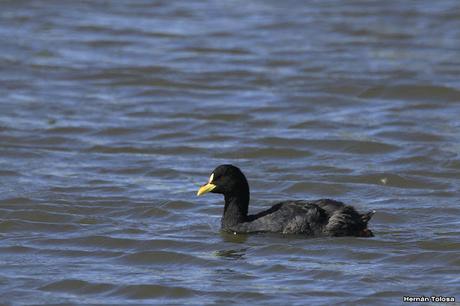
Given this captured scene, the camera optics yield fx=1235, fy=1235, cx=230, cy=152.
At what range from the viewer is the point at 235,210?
40.2ft

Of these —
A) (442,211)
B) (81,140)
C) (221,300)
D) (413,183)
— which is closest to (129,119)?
(81,140)

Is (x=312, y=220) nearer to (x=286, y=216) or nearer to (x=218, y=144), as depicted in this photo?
(x=286, y=216)

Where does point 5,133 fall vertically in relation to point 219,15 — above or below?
below

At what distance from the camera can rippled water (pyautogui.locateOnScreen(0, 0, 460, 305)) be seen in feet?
35.3

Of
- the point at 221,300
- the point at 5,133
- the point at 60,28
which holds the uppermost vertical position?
→ the point at 60,28

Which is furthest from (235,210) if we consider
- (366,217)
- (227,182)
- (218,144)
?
(218,144)

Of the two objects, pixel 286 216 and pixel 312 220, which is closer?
pixel 312 220

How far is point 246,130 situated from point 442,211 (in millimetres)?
4414

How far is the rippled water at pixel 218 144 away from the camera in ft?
35.3

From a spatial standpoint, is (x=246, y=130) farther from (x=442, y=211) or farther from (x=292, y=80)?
(x=442, y=211)

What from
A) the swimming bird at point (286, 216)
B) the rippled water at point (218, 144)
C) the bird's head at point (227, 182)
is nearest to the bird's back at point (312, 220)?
the swimming bird at point (286, 216)

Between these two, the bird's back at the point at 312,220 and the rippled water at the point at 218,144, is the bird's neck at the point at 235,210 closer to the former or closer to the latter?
the bird's back at the point at 312,220

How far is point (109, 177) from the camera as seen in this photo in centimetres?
1438

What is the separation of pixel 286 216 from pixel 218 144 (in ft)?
13.5
